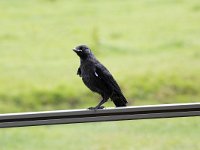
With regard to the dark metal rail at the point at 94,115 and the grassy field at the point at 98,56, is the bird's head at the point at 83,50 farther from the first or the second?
the grassy field at the point at 98,56

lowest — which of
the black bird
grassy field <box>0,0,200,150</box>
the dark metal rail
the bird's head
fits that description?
the dark metal rail

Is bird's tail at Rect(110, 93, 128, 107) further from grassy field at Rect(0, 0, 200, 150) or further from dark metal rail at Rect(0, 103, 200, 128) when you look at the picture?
grassy field at Rect(0, 0, 200, 150)

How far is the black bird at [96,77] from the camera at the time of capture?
4.38 ft

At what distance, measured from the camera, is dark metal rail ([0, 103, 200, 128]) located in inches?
49.5

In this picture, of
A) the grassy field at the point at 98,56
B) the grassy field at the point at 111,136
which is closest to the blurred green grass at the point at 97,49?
the grassy field at the point at 98,56

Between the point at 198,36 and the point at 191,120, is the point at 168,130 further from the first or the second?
the point at 198,36

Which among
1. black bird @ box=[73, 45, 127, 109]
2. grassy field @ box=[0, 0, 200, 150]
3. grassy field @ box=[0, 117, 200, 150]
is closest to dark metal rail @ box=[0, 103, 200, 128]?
black bird @ box=[73, 45, 127, 109]

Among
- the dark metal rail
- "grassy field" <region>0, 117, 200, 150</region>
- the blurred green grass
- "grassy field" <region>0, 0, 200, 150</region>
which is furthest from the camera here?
the blurred green grass

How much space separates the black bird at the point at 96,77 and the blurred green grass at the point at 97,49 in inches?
37.4

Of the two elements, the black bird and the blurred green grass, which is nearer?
the black bird

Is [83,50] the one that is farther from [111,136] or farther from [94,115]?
[111,136]

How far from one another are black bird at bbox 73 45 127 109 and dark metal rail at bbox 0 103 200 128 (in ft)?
0.17

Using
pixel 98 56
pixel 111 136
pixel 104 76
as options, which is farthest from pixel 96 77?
pixel 98 56

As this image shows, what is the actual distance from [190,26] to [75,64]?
1.96 ft
